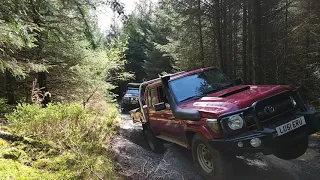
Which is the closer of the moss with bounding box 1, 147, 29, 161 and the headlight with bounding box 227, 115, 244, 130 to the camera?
the headlight with bounding box 227, 115, 244, 130

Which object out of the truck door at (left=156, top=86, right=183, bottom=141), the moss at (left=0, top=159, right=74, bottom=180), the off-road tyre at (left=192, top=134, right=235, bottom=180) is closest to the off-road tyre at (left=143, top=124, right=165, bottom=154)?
the truck door at (left=156, top=86, right=183, bottom=141)

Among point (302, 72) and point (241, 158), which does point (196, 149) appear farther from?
point (302, 72)

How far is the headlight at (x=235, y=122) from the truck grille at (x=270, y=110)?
111 mm

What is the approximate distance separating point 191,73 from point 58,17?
7.61m

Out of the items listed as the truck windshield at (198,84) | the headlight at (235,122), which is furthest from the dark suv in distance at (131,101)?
the headlight at (235,122)

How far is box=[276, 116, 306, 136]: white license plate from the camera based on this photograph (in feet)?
13.3

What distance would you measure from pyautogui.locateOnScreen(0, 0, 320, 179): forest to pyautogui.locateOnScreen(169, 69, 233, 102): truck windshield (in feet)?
4.52

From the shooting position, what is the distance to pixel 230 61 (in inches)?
672

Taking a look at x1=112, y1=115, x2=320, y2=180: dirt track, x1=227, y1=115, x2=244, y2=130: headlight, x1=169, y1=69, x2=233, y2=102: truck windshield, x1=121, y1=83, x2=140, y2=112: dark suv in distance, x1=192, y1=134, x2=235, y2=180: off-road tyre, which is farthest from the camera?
x1=121, y1=83, x2=140, y2=112: dark suv in distance

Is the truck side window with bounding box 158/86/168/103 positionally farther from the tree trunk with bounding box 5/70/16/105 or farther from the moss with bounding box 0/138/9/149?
the tree trunk with bounding box 5/70/16/105

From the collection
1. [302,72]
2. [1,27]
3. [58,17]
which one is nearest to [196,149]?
[1,27]

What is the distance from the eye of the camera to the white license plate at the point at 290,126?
404 cm

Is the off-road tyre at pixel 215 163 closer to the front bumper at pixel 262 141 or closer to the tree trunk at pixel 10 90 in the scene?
the front bumper at pixel 262 141

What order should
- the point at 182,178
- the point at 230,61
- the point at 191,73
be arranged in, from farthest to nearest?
1. the point at 230,61
2. the point at 191,73
3. the point at 182,178
